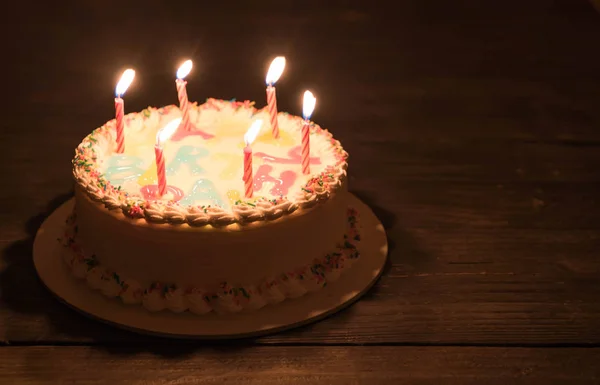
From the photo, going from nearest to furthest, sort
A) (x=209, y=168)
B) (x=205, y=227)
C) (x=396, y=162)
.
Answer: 1. (x=205, y=227)
2. (x=209, y=168)
3. (x=396, y=162)

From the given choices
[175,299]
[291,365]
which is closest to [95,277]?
[175,299]

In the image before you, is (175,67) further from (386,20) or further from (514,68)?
(514,68)

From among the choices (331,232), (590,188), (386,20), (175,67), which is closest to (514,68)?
(386,20)

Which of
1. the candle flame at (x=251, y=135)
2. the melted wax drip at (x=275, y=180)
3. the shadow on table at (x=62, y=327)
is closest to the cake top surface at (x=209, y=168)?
the melted wax drip at (x=275, y=180)

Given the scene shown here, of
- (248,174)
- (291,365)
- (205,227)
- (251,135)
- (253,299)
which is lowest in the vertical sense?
(291,365)

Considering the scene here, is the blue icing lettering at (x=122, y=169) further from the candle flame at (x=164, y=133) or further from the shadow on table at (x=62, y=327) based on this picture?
the shadow on table at (x=62, y=327)

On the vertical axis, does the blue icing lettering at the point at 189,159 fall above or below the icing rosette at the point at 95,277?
above

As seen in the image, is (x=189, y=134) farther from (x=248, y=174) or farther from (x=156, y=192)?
(x=248, y=174)

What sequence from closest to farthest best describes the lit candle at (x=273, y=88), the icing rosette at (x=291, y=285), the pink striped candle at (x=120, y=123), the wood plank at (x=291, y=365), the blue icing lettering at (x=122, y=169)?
the wood plank at (x=291, y=365) < the icing rosette at (x=291, y=285) < the blue icing lettering at (x=122, y=169) < the pink striped candle at (x=120, y=123) < the lit candle at (x=273, y=88)

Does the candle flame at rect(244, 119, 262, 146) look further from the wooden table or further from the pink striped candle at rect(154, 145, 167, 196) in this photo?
the wooden table
